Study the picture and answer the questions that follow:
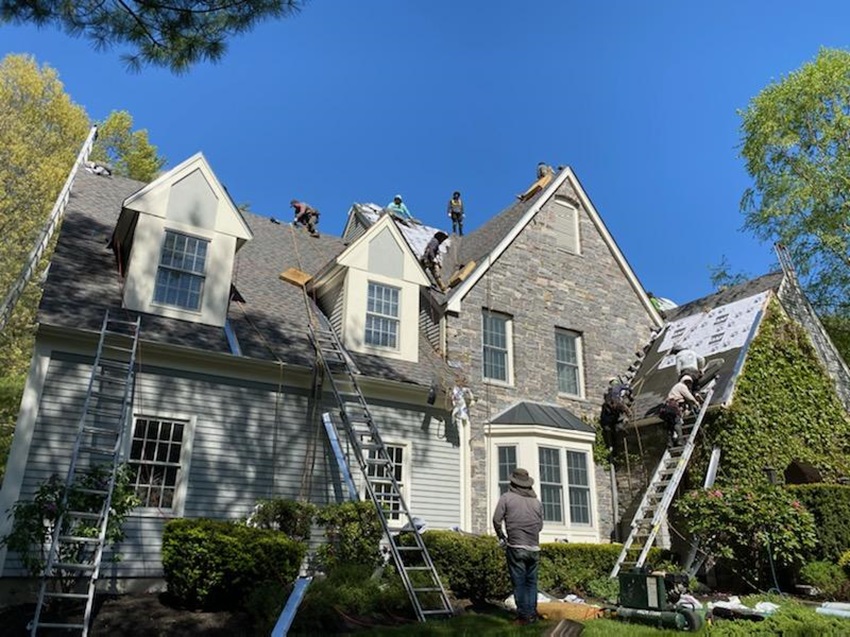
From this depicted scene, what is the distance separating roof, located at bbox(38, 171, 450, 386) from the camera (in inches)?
396

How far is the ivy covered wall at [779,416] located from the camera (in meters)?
A: 12.4

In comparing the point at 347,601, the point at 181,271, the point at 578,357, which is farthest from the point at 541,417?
the point at 181,271

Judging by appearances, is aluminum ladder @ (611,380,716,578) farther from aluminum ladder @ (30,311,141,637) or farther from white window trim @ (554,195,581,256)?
aluminum ladder @ (30,311,141,637)

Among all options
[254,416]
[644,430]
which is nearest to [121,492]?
[254,416]

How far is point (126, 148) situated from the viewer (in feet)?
90.7

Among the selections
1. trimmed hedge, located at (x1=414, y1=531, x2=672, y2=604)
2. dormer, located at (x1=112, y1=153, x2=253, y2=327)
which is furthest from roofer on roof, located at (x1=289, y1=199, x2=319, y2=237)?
trimmed hedge, located at (x1=414, y1=531, x2=672, y2=604)

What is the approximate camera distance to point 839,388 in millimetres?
14875

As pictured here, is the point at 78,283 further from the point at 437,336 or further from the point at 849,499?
the point at 849,499

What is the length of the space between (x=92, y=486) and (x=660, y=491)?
35.0ft

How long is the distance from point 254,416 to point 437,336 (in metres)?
4.83

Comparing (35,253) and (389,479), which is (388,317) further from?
(35,253)

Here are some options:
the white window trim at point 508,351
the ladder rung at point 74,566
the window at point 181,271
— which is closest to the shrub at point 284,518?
the ladder rung at point 74,566

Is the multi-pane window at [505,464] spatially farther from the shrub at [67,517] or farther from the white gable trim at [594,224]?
the shrub at [67,517]

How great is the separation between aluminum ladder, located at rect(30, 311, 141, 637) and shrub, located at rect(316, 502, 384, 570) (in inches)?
127
